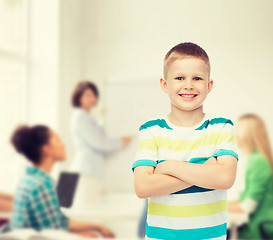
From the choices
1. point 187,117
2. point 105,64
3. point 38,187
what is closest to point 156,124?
point 187,117

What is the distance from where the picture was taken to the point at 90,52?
301cm

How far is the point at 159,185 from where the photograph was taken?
521 mm

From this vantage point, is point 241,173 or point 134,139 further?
point 134,139

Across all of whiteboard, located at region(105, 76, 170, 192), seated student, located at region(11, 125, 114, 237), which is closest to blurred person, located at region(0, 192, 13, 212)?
seated student, located at region(11, 125, 114, 237)

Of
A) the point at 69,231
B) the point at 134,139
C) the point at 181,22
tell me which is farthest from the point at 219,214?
the point at 134,139

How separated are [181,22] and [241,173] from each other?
0.97m

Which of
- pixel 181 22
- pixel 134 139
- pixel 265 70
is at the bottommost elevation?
pixel 134 139

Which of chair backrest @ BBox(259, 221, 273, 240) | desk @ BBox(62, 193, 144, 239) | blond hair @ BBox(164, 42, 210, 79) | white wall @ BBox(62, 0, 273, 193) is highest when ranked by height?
white wall @ BBox(62, 0, 273, 193)

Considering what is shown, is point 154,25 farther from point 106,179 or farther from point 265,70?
point 106,179

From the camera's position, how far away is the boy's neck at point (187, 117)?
22.3 inches

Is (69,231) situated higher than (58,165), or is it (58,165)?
(58,165)

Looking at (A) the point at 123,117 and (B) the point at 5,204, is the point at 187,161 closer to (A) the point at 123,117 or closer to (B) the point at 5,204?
(B) the point at 5,204

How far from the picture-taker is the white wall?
8.34ft

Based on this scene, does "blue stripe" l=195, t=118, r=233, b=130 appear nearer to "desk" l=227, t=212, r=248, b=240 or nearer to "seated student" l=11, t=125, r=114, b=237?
"seated student" l=11, t=125, r=114, b=237
